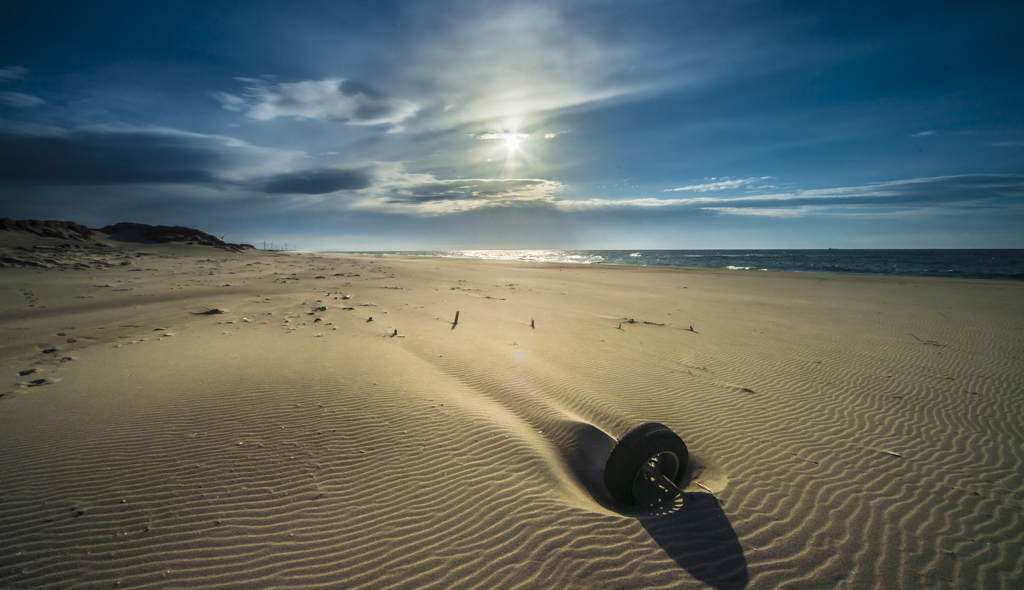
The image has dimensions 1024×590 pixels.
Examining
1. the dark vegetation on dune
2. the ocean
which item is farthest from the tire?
the ocean

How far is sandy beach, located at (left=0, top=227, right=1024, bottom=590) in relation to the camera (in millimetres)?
2965

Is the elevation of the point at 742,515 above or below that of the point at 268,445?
below

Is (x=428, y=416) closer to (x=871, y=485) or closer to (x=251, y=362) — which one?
(x=251, y=362)

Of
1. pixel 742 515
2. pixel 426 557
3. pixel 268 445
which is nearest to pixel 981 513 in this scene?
pixel 742 515

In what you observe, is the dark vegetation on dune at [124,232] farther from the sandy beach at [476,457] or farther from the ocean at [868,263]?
the ocean at [868,263]

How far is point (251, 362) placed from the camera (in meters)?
6.77

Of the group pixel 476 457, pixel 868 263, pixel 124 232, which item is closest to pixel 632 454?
pixel 476 457

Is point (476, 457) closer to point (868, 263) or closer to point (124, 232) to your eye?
point (124, 232)

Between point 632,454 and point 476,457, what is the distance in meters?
1.88

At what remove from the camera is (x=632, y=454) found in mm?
3693

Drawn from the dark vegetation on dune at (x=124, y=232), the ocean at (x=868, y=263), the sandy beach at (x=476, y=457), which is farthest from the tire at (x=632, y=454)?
the ocean at (x=868, y=263)

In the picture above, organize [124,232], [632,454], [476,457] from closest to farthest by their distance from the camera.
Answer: [632,454] < [476,457] < [124,232]

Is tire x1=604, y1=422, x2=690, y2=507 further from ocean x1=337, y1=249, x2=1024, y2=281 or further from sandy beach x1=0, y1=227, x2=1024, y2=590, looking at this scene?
ocean x1=337, y1=249, x2=1024, y2=281

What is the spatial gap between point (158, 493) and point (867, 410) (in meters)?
9.88
